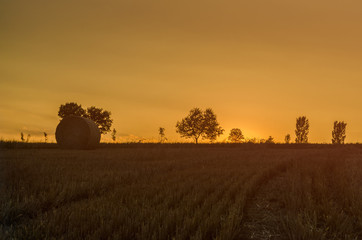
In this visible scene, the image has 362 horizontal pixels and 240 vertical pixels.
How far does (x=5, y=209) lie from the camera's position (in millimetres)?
5539

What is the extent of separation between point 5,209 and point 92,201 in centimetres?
147

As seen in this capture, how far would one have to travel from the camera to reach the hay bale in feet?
99.0

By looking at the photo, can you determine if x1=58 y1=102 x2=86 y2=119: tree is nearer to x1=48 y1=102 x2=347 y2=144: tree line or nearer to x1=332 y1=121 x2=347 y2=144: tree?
x1=48 y1=102 x2=347 y2=144: tree line

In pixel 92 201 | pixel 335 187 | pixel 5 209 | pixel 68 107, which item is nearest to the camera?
pixel 5 209

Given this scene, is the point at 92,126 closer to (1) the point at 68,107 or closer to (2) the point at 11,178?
(2) the point at 11,178

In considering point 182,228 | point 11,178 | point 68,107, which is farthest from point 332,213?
point 68,107

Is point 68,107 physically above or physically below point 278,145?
above

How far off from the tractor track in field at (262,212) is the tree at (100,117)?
55.1 metres

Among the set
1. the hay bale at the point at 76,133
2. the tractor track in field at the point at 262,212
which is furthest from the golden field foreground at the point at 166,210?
the hay bale at the point at 76,133

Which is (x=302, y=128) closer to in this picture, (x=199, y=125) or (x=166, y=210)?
(x=199, y=125)

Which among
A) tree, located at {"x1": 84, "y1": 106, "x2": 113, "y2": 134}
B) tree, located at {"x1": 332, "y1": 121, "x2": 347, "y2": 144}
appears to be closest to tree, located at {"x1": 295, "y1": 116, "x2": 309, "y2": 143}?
tree, located at {"x1": 332, "y1": 121, "x2": 347, "y2": 144}

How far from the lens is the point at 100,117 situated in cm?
6294

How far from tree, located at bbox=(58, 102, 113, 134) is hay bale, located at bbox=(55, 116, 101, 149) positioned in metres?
30.3

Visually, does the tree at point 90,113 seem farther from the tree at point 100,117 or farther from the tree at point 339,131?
the tree at point 339,131
